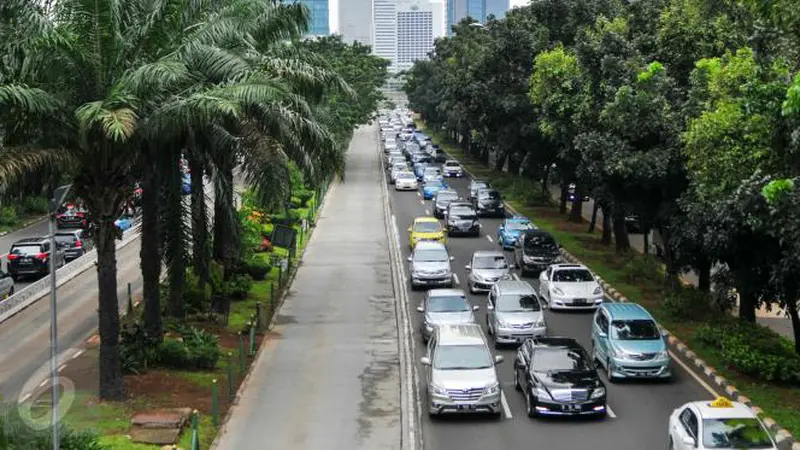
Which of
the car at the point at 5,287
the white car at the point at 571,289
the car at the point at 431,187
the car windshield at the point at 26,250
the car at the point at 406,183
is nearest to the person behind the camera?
the white car at the point at 571,289

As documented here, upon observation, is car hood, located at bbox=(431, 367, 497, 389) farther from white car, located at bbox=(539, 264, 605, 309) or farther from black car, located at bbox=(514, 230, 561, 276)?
black car, located at bbox=(514, 230, 561, 276)

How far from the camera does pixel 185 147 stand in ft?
83.3

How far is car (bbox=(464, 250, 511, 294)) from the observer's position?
110 ft

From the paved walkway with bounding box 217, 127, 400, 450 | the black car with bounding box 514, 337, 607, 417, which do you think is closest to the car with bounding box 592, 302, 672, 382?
the black car with bounding box 514, 337, 607, 417

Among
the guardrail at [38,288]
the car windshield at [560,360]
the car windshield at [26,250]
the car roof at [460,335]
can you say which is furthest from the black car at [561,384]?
the car windshield at [26,250]

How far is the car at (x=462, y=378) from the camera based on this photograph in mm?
19703

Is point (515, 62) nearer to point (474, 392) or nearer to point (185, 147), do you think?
point (185, 147)

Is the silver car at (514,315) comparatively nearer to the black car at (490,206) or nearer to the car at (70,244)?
the car at (70,244)

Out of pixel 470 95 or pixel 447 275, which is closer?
pixel 447 275

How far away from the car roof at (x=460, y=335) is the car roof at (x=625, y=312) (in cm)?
341

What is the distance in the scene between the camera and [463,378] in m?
20.0

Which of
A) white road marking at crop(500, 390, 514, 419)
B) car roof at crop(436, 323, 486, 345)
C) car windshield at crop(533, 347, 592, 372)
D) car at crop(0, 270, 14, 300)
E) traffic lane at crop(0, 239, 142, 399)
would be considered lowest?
traffic lane at crop(0, 239, 142, 399)

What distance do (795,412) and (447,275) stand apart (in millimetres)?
16210

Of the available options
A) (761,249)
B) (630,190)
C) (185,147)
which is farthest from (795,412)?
(185,147)
